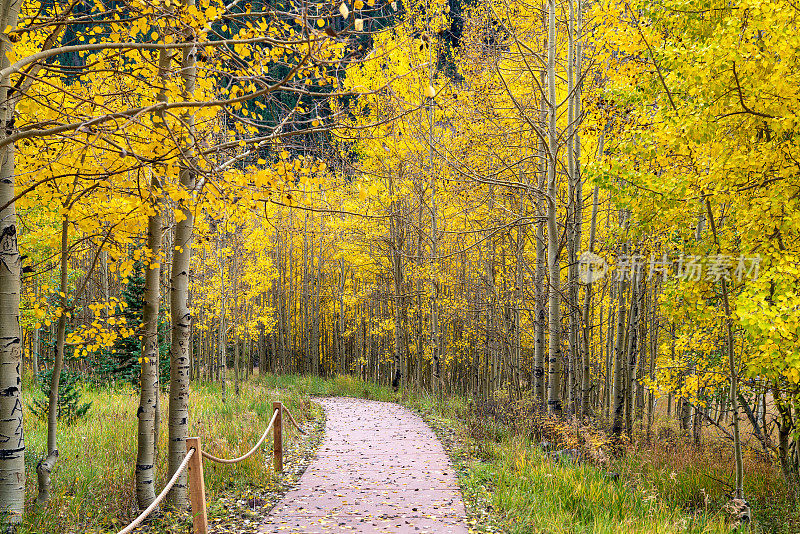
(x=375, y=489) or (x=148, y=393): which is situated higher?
(x=148, y=393)

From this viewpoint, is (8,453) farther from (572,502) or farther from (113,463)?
(572,502)

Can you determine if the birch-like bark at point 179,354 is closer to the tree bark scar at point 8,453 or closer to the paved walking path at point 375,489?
the paved walking path at point 375,489

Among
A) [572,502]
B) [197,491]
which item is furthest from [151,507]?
[572,502]

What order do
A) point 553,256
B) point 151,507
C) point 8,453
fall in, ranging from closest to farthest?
point 151,507 → point 8,453 → point 553,256

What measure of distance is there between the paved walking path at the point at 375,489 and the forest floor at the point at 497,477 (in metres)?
0.26

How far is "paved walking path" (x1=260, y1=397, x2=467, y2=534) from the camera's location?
5.51m

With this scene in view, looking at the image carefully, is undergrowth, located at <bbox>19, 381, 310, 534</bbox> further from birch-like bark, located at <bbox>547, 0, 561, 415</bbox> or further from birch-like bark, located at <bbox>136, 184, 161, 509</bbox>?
birch-like bark, located at <bbox>547, 0, 561, 415</bbox>

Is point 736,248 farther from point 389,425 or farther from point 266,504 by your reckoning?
point 389,425

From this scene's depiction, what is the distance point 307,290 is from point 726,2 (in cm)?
2245

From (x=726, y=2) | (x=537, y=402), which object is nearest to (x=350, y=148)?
(x=537, y=402)

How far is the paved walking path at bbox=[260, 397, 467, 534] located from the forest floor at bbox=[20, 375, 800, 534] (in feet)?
0.84

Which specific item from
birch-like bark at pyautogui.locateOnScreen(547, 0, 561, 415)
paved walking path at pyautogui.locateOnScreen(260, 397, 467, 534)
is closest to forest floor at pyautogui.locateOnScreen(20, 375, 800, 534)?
paved walking path at pyautogui.locateOnScreen(260, 397, 467, 534)

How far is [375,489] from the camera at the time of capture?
6879 mm

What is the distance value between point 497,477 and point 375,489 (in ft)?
5.34
